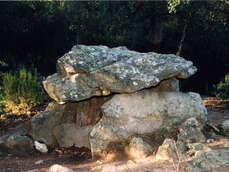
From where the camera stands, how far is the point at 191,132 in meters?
5.20

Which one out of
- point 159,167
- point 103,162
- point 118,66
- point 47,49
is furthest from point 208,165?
point 47,49

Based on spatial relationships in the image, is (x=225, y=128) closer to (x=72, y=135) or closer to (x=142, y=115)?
(x=142, y=115)

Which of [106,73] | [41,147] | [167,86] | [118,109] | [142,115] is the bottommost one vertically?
[41,147]

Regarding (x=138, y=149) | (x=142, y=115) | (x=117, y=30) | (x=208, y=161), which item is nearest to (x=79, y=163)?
(x=138, y=149)

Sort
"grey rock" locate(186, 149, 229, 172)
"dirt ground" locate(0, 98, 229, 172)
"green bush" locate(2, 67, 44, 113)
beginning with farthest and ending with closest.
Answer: "green bush" locate(2, 67, 44, 113) → "dirt ground" locate(0, 98, 229, 172) → "grey rock" locate(186, 149, 229, 172)

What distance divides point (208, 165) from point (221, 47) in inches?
395

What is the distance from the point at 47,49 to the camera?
43.2ft

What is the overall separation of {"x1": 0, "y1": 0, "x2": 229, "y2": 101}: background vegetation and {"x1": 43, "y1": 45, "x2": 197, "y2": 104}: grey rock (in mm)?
4217

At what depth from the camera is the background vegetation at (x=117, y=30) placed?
999 centimetres

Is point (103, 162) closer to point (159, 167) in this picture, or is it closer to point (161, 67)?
point (159, 167)

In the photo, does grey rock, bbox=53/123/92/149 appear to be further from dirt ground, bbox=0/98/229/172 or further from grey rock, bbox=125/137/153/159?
grey rock, bbox=125/137/153/159

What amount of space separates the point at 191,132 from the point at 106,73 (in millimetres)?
2080

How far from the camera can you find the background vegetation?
9.99 m

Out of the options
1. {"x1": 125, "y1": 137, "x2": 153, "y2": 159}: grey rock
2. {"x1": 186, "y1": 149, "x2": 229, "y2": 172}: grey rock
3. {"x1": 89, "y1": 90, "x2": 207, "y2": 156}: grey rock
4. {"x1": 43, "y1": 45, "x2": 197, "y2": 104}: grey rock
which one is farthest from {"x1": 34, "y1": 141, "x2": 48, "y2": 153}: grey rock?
{"x1": 186, "y1": 149, "x2": 229, "y2": 172}: grey rock
